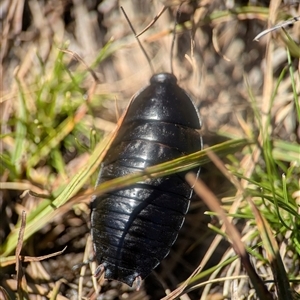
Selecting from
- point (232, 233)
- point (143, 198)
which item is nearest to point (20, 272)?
point (143, 198)

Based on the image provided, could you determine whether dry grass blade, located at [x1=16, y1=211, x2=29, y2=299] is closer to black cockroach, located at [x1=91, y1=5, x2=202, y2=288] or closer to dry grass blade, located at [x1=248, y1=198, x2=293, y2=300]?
black cockroach, located at [x1=91, y1=5, x2=202, y2=288]

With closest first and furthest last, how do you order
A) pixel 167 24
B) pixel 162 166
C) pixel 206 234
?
pixel 162 166 < pixel 206 234 < pixel 167 24

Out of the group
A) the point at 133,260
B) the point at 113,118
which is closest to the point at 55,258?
the point at 133,260

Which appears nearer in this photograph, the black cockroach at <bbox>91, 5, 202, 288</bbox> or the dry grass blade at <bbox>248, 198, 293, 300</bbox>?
the dry grass blade at <bbox>248, 198, 293, 300</bbox>

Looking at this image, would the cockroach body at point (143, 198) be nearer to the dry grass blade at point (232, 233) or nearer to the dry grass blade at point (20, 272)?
A: the dry grass blade at point (20, 272)

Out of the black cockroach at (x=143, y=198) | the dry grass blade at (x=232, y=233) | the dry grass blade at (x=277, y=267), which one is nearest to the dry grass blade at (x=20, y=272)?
the black cockroach at (x=143, y=198)

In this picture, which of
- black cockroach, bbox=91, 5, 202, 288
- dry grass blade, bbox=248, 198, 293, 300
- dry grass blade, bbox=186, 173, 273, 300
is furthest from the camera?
black cockroach, bbox=91, 5, 202, 288

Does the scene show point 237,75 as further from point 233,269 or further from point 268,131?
point 233,269

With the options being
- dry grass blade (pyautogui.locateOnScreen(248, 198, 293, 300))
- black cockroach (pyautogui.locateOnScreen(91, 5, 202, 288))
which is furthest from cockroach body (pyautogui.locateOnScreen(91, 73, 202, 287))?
dry grass blade (pyautogui.locateOnScreen(248, 198, 293, 300))
